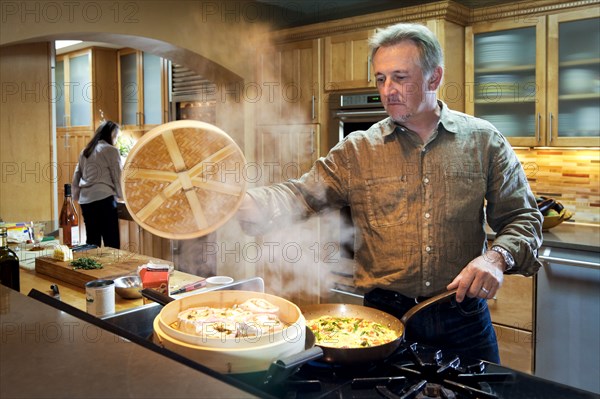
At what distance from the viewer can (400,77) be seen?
165 centimetres

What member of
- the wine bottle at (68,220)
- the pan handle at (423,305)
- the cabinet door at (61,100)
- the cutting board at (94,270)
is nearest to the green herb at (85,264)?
the cutting board at (94,270)

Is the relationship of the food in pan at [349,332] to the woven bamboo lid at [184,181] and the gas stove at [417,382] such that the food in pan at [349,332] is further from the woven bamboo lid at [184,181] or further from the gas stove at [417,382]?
the woven bamboo lid at [184,181]

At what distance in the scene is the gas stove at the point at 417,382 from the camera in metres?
0.93

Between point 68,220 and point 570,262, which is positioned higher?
point 68,220

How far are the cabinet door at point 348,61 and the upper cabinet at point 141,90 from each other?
2.28 meters

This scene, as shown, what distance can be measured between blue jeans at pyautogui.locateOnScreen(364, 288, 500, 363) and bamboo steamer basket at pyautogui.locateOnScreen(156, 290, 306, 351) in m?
0.62

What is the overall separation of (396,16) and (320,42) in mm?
664

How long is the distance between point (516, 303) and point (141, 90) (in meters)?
4.70

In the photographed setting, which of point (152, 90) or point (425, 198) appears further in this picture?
point (152, 90)

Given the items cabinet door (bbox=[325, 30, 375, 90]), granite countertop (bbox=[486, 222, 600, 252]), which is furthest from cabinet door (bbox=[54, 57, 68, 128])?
granite countertop (bbox=[486, 222, 600, 252])

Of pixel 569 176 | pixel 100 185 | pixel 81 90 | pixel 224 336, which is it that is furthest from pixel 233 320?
pixel 81 90

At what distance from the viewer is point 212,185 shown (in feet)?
3.76

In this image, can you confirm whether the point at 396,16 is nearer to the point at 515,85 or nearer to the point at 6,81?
the point at 515,85

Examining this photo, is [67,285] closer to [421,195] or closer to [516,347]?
[421,195]
